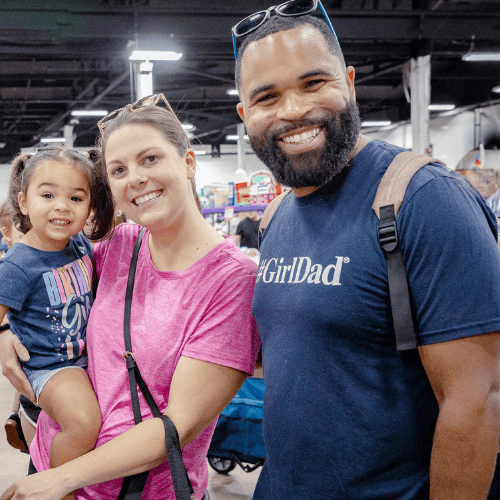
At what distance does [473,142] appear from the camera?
15.4 meters

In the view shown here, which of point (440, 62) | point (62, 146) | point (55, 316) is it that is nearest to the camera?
point (55, 316)

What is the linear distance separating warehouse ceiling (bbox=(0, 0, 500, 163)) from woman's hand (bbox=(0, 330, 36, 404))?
22.4ft

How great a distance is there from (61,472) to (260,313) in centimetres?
57

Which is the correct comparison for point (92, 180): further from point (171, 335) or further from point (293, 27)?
point (293, 27)

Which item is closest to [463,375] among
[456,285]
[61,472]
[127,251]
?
[456,285]

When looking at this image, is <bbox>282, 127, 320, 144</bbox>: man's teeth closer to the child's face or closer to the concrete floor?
the child's face

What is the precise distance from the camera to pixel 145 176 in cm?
133

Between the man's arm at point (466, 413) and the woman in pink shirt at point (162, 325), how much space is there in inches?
19.8

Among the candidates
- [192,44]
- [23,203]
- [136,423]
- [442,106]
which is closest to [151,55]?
[192,44]

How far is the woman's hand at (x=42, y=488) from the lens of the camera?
3.65 feet

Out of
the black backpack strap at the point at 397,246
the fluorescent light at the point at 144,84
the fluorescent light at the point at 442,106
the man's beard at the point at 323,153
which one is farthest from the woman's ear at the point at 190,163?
the fluorescent light at the point at 442,106

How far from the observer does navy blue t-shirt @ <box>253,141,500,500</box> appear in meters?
0.90

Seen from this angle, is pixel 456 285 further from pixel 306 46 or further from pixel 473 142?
pixel 473 142

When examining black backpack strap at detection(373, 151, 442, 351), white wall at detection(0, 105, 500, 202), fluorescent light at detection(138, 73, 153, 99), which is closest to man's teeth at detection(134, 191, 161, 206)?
black backpack strap at detection(373, 151, 442, 351)
